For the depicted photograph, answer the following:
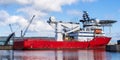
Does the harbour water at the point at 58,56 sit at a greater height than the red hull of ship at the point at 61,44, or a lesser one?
lesser

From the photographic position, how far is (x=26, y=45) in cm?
8862

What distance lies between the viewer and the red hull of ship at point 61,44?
88.8 metres

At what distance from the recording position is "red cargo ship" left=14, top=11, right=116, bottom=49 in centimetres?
8925

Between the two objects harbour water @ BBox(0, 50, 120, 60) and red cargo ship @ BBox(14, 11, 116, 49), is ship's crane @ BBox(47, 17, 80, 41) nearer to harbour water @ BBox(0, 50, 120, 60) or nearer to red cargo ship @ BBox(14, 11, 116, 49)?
red cargo ship @ BBox(14, 11, 116, 49)

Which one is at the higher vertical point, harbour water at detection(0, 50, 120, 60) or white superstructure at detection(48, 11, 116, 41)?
white superstructure at detection(48, 11, 116, 41)

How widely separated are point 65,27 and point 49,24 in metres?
4.89

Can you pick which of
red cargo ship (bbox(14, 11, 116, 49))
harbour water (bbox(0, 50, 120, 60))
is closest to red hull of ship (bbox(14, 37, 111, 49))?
red cargo ship (bbox(14, 11, 116, 49))

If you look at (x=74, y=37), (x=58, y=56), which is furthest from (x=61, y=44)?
(x=58, y=56)

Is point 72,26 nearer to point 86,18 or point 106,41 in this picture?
point 86,18

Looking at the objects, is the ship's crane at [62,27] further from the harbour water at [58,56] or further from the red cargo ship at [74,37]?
the harbour water at [58,56]

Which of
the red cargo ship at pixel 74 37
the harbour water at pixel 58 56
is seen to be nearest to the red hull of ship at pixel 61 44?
the red cargo ship at pixel 74 37

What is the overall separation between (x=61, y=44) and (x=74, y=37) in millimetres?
6501

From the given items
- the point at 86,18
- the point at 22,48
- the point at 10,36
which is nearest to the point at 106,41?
the point at 86,18

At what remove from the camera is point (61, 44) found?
90.4m
